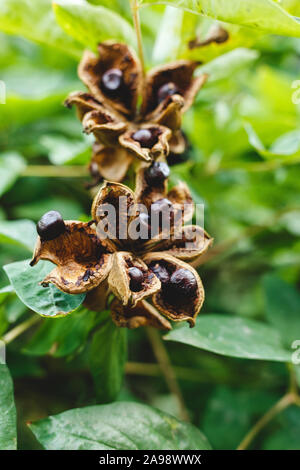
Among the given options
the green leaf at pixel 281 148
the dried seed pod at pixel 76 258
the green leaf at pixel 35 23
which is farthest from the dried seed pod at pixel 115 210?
the green leaf at pixel 35 23

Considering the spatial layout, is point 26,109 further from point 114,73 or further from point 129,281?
point 129,281

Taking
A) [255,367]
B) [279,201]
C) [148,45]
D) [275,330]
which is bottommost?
[255,367]

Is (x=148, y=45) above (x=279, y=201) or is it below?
above

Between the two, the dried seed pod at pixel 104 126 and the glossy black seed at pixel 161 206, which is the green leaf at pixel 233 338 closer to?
the glossy black seed at pixel 161 206

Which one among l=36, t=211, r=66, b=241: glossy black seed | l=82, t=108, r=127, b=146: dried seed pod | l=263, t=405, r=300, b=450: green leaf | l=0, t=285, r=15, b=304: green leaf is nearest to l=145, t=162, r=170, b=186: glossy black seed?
l=82, t=108, r=127, b=146: dried seed pod

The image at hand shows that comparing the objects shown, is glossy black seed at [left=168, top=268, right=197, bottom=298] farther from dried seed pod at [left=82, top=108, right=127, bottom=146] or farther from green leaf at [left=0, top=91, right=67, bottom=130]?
green leaf at [left=0, top=91, right=67, bottom=130]

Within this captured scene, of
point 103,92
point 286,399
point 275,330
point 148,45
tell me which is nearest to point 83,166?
point 103,92
